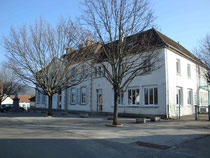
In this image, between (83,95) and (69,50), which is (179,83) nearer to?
(69,50)

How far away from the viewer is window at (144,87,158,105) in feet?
58.6

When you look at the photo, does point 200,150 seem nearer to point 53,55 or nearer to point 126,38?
point 126,38

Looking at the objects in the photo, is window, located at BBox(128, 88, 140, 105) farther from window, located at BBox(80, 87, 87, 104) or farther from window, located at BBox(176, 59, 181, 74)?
window, located at BBox(80, 87, 87, 104)

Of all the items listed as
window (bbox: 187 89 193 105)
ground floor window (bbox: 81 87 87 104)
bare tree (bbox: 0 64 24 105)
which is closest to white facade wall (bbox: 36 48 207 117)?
window (bbox: 187 89 193 105)

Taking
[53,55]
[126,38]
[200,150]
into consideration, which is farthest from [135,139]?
[53,55]

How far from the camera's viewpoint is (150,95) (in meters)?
18.2

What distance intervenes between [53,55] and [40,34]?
7.29 feet

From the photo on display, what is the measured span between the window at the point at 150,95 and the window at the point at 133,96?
0.92m

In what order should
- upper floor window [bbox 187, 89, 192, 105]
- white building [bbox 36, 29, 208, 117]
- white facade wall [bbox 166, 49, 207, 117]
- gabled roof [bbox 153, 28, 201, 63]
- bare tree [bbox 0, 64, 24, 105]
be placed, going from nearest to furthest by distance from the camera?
white building [bbox 36, 29, 208, 117] < white facade wall [bbox 166, 49, 207, 117] < gabled roof [bbox 153, 28, 201, 63] < upper floor window [bbox 187, 89, 192, 105] < bare tree [bbox 0, 64, 24, 105]

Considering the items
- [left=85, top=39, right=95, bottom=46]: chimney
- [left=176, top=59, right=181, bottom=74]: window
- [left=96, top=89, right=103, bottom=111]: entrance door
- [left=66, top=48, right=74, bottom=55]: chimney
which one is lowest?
[left=96, top=89, right=103, bottom=111]: entrance door

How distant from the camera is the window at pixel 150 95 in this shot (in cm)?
1788

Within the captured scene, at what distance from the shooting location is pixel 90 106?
24047mm

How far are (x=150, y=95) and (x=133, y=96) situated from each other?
6.61 feet

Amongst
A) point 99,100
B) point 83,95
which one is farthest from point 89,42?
point 83,95
